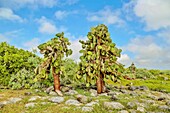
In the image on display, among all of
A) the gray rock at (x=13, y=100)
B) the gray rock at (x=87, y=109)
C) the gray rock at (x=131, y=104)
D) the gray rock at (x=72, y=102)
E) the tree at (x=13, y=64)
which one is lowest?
the gray rock at (x=87, y=109)

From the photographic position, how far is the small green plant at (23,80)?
2850 cm

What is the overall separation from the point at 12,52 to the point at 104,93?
14.2 m

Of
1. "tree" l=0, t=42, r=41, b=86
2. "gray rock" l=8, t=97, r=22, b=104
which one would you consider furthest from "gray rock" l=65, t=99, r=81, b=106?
"tree" l=0, t=42, r=41, b=86

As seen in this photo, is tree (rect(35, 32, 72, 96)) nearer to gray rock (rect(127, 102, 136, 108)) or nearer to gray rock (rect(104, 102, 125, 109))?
gray rock (rect(104, 102, 125, 109))

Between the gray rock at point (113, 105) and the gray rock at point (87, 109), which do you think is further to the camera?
the gray rock at point (113, 105)

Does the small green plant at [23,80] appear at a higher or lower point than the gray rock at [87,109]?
higher

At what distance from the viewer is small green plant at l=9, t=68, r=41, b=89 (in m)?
28.5

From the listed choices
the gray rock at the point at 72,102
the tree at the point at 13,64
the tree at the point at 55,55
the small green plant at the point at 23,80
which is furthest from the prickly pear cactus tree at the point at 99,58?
the tree at the point at 13,64

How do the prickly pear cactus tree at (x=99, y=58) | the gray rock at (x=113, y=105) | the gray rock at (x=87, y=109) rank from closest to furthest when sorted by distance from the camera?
the gray rock at (x=87, y=109) → the gray rock at (x=113, y=105) → the prickly pear cactus tree at (x=99, y=58)

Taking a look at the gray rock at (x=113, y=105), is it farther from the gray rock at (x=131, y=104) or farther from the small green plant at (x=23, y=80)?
the small green plant at (x=23, y=80)

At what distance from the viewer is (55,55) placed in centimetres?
2511

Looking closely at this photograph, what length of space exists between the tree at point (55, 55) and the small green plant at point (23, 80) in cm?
340

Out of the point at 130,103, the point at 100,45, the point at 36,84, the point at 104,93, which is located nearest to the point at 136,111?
the point at 130,103

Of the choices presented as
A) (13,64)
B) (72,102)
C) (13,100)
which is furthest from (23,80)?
(72,102)
